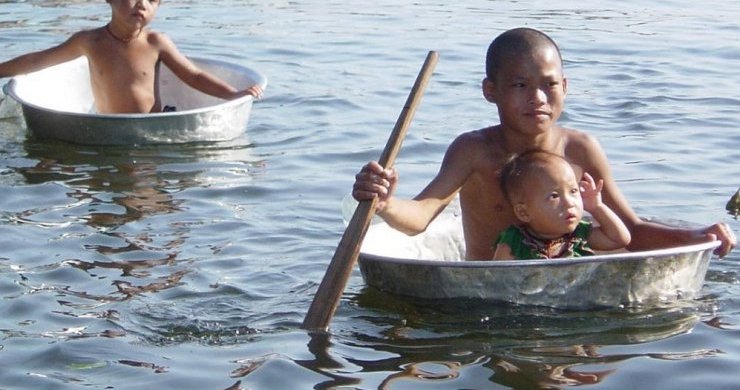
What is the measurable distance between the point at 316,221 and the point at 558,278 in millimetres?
1986

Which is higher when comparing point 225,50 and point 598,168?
point 598,168

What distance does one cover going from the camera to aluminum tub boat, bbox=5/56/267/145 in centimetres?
770

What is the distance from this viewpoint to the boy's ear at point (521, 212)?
5.01 m

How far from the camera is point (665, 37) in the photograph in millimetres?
11828

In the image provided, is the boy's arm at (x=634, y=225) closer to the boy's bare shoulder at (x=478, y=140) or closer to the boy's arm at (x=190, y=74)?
the boy's bare shoulder at (x=478, y=140)

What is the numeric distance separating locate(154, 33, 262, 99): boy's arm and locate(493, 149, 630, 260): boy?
141 inches

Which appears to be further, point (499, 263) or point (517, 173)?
point (517, 173)

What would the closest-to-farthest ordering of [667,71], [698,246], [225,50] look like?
→ [698,246]
[667,71]
[225,50]

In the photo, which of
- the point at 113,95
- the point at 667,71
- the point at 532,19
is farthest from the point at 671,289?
the point at 532,19

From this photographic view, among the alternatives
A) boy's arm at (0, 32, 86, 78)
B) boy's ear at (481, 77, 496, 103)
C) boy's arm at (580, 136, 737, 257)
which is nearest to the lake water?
boy's arm at (580, 136, 737, 257)

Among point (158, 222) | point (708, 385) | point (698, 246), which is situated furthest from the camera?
point (158, 222)

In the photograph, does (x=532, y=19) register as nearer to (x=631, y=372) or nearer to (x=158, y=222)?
(x=158, y=222)

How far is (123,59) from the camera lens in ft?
27.2

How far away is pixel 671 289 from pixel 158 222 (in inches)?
94.5
